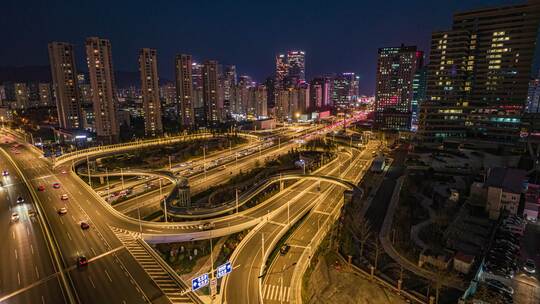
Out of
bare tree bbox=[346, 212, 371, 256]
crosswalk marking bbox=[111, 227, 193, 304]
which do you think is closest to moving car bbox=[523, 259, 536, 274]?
bare tree bbox=[346, 212, 371, 256]

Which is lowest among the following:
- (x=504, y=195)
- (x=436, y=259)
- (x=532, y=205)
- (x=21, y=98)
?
(x=436, y=259)

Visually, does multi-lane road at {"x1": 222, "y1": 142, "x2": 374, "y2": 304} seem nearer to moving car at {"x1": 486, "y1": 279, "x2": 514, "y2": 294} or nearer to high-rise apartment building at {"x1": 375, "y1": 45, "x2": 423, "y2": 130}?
moving car at {"x1": 486, "y1": 279, "x2": 514, "y2": 294}

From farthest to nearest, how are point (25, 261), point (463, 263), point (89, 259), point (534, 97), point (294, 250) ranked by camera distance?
point (534, 97) → point (294, 250) → point (463, 263) → point (89, 259) → point (25, 261)

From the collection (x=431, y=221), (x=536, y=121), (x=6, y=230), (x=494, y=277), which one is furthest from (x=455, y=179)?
(x=6, y=230)

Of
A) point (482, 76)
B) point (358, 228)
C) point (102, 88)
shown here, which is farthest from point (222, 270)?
point (482, 76)

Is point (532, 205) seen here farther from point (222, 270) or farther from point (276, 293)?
point (222, 270)

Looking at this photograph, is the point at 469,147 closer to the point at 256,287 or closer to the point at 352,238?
the point at 352,238
